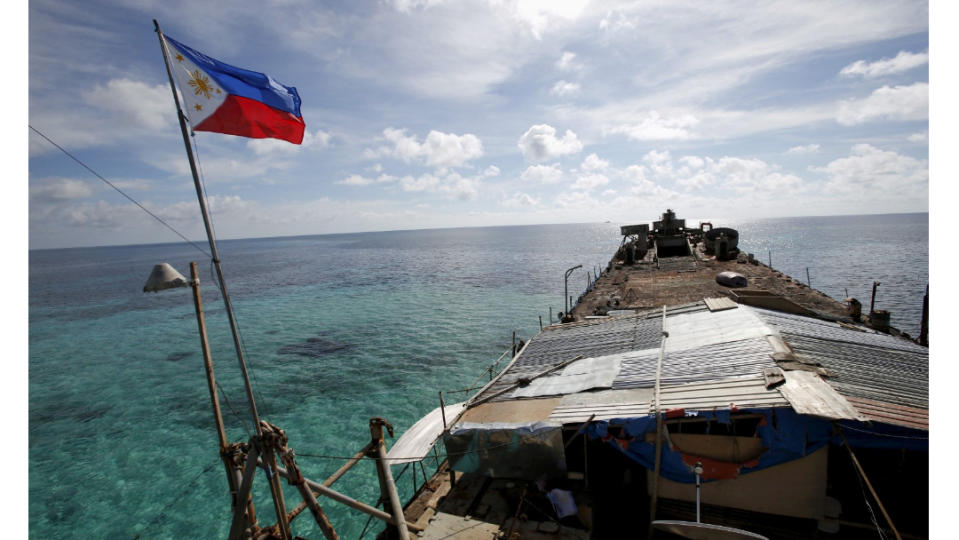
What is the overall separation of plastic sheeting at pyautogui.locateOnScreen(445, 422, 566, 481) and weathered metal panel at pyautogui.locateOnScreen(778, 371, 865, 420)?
5.50 metres

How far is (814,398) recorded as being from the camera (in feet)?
30.8

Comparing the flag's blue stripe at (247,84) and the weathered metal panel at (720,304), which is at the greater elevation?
the flag's blue stripe at (247,84)

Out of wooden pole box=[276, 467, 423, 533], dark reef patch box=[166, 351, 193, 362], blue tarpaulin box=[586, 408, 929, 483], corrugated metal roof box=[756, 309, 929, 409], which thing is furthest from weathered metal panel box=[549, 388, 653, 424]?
dark reef patch box=[166, 351, 193, 362]

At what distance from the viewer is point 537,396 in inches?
521

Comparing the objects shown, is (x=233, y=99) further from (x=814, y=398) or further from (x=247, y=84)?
(x=814, y=398)

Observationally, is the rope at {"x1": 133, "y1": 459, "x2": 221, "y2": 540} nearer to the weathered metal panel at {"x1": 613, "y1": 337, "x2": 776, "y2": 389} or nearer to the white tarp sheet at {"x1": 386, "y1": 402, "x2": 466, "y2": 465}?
the white tarp sheet at {"x1": 386, "y1": 402, "x2": 466, "y2": 465}

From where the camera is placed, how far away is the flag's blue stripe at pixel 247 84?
730cm

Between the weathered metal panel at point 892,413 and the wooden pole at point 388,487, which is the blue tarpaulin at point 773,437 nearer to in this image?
the weathered metal panel at point 892,413

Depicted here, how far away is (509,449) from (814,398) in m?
7.52

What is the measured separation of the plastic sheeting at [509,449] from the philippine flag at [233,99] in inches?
355

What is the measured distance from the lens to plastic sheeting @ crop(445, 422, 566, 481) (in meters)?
11.1

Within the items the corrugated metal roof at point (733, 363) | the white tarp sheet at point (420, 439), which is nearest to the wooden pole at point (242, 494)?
the white tarp sheet at point (420, 439)

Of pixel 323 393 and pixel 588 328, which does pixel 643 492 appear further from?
pixel 323 393

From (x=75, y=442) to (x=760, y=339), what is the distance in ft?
119
